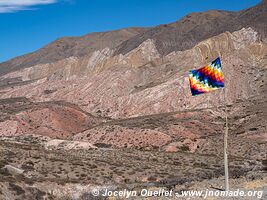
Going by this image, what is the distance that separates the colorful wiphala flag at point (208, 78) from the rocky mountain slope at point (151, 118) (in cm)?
102

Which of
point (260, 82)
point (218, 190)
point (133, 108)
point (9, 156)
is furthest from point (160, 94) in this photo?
point (218, 190)

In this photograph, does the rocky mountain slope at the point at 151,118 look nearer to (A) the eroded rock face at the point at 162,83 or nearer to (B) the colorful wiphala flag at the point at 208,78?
(A) the eroded rock face at the point at 162,83

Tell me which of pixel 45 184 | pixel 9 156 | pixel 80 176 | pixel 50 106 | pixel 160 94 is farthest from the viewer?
pixel 160 94

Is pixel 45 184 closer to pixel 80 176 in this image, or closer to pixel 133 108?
pixel 80 176

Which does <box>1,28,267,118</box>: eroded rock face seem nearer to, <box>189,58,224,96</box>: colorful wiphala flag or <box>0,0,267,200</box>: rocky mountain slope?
<box>0,0,267,200</box>: rocky mountain slope

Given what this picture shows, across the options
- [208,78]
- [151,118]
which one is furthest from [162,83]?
[208,78]

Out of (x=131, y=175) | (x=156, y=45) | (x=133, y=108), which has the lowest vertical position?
(x=131, y=175)

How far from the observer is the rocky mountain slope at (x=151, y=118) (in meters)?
39.7

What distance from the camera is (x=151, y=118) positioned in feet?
270

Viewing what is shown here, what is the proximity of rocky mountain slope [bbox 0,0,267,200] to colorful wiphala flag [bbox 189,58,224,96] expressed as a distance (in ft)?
3.34

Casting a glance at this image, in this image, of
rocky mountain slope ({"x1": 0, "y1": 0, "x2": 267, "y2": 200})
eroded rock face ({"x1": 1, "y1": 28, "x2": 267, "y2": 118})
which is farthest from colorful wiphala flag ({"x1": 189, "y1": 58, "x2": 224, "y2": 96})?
eroded rock face ({"x1": 1, "y1": 28, "x2": 267, "y2": 118})

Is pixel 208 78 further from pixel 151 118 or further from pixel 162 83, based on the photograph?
pixel 162 83

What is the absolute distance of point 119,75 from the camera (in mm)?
124000

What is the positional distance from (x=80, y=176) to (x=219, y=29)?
12527 cm
